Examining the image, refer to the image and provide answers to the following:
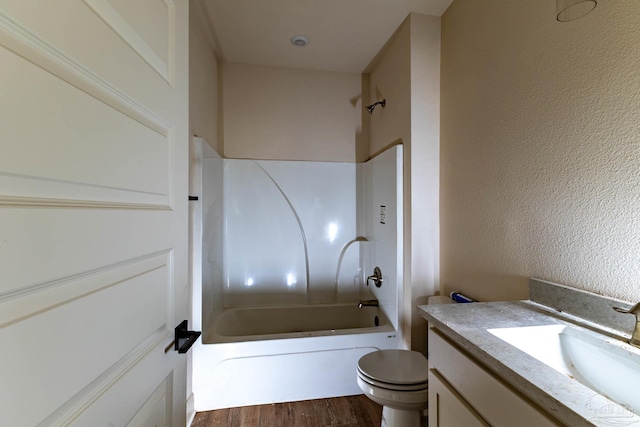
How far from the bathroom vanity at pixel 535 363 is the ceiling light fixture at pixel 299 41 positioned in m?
2.13

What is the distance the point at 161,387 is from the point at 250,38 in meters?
2.33

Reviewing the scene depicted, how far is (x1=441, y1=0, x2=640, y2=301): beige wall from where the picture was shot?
0.89 metres

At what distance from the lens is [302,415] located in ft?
5.89

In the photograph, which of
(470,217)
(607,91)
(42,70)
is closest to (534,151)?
(607,91)

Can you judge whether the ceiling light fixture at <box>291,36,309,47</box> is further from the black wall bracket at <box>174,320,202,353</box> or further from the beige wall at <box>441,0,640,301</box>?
the black wall bracket at <box>174,320,202,353</box>

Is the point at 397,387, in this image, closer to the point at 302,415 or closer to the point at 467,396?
the point at 467,396

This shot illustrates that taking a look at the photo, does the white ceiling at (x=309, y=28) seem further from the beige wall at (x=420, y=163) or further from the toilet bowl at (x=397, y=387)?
the toilet bowl at (x=397, y=387)

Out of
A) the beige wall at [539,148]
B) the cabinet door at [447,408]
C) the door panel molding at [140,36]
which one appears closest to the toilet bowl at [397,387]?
the cabinet door at [447,408]

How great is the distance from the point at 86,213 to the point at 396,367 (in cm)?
154

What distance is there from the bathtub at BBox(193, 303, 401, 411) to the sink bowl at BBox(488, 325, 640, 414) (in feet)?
3.83

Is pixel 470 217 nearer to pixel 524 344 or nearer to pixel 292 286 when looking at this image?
pixel 524 344

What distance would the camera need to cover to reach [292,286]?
8.96 feet

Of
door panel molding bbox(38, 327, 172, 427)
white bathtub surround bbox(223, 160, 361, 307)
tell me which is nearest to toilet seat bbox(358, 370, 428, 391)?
door panel molding bbox(38, 327, 172, 427)

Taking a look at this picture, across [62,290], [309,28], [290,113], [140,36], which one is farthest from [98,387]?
[290,113]
